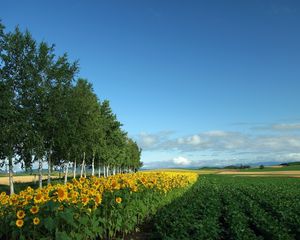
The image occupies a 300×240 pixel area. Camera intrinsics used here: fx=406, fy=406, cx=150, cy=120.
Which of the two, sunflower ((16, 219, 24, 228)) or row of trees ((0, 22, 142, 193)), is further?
row of trees ((0, 22, 142, 193))

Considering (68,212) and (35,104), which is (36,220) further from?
(35,104)

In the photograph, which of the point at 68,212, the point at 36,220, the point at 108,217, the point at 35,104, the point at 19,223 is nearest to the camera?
the point at 36,220

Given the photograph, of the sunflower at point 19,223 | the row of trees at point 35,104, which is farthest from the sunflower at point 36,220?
the row of trees at point 35,104

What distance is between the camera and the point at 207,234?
11484mm

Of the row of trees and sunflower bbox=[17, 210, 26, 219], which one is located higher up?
the row of trees

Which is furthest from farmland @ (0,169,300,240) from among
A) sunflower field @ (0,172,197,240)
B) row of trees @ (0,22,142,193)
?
row of trees @ (0,22,142,193)

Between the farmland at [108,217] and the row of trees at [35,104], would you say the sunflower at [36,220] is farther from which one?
the row of trees at [35,104]

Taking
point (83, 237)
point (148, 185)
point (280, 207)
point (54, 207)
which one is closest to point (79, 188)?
point (83, 237)

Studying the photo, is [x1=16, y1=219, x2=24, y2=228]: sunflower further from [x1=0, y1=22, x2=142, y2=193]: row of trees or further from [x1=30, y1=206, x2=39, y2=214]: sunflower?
[x1=0, y1=22, x2=142, y2=193]: row of trees

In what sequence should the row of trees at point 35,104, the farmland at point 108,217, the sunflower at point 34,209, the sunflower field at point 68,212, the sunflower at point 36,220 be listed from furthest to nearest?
the row of trees at point 35,104 < the farmland at point 108,217 < the sunflower field at point 68,212 < the sunflower at point 34,209 < the sunflower at point 36,220

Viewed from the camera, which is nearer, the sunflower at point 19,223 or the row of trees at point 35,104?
the sunflower at point 19,223

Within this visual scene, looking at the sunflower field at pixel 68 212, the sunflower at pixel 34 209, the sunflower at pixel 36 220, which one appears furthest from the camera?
the sunflower field at pixel 68 212

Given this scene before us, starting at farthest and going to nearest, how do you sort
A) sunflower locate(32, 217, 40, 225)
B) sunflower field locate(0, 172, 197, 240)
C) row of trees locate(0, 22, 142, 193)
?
row of trees locate(0, 22, 142, 193) < sunflower field locate(0, 172, 197, 240) < sunflower locate(32, 217, 40, 225)

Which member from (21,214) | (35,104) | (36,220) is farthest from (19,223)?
(35,104)
